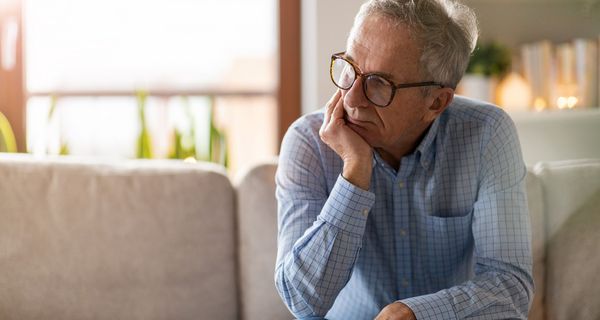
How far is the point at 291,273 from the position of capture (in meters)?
1.46

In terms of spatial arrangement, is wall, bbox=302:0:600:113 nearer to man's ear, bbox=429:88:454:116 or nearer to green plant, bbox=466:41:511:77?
green plant, bbox=466:41:511:77

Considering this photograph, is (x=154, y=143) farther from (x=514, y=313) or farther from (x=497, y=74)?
(x=514, y=313)

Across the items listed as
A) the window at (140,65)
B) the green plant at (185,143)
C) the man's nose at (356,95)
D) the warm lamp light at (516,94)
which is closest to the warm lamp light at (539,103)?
the warm lamp light at (516,94)

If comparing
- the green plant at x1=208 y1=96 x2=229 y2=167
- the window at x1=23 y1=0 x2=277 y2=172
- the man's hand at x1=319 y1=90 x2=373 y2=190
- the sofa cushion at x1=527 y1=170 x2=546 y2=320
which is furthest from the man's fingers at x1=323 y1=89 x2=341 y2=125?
the window at x1=23 y1=0 x2=277 y2=172

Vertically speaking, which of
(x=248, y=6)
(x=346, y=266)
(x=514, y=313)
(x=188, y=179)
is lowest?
(x=514, y=313)

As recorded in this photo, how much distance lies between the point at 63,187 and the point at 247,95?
1544 millimetres

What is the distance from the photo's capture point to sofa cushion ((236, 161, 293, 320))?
71.6 inches

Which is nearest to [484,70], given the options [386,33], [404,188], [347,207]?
[404,188]

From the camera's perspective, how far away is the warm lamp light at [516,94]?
9.59ft

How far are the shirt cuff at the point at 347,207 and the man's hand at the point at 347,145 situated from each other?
0.10 ft

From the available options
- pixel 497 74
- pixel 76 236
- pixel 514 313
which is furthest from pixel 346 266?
pixel 497 74

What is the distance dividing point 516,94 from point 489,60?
177mm

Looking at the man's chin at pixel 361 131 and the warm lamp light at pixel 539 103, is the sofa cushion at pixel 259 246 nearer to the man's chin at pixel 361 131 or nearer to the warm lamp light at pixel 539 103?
the man's chin at pixel 361 131

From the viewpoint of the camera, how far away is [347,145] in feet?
4.89
